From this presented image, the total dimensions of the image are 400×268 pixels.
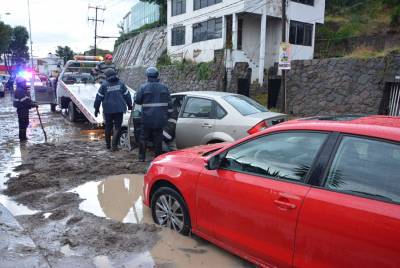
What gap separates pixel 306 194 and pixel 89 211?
3.28 m

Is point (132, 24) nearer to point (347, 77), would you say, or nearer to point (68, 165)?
point (347, 77)

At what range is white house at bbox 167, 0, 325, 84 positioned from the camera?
25125 mm

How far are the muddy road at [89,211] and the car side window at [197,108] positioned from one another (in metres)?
1.39

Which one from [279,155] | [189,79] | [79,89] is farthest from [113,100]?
[189,79]

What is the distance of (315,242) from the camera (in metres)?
2.73

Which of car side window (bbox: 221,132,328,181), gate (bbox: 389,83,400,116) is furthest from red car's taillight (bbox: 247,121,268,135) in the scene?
gate (bbox: 389,83,400,116)

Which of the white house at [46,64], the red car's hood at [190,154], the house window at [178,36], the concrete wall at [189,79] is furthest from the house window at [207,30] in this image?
the red car's hood at [190,154]

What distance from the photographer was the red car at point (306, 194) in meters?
2.51

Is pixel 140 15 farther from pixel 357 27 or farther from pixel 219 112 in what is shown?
pixel 219 112

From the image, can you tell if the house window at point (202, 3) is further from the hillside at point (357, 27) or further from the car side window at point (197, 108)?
the car side window at point (197, 108)

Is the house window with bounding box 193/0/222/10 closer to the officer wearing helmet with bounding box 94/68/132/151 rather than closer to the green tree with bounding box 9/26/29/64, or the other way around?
the officer wearing helmet with bounding box 94/68/132/151

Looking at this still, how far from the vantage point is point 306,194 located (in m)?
2.84

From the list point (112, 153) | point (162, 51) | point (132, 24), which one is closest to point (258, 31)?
point (162, 51)

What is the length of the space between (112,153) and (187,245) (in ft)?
16.4
